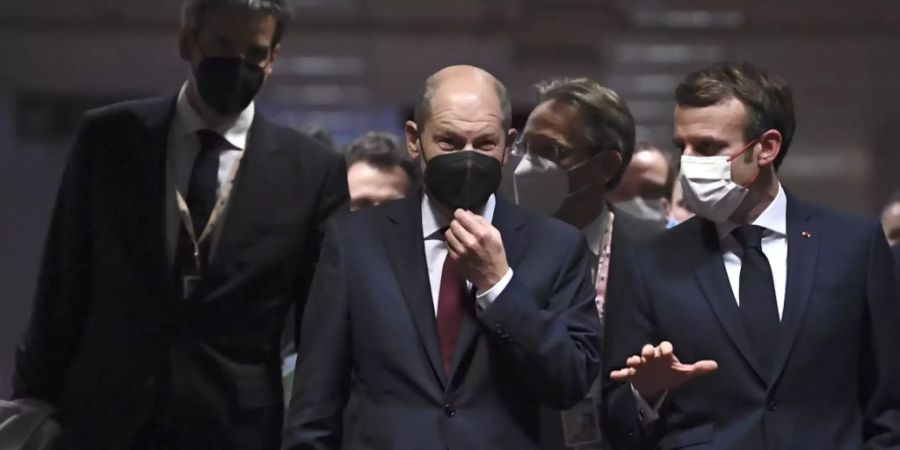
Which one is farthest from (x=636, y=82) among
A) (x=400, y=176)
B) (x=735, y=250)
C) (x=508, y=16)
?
(x=735, y=250)

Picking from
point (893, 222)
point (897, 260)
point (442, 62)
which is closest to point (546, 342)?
point (897, 260)

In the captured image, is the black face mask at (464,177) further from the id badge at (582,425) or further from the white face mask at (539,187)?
the white face mask at (539,187)

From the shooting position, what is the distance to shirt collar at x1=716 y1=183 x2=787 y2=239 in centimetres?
381

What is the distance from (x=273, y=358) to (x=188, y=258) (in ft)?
1.03

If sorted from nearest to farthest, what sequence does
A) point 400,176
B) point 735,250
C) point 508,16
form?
1. point 735,250
2. point 400,176
3. point 508,16

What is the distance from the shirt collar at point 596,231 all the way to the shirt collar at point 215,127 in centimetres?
93

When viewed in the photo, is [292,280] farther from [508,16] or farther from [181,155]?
[508,16]

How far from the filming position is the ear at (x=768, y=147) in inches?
151

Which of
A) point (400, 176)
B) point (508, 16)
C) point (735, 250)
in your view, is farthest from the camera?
point (508, 16)

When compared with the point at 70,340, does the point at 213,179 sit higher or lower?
higher

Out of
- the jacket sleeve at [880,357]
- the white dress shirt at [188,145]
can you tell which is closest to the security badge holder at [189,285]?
the white dress shirt at [188,145]

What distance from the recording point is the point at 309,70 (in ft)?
32.4

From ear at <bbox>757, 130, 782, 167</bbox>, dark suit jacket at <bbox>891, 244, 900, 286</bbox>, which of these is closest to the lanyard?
ear at <bbox>757, 130, 782, 167</bbox>

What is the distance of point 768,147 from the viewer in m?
3.84
